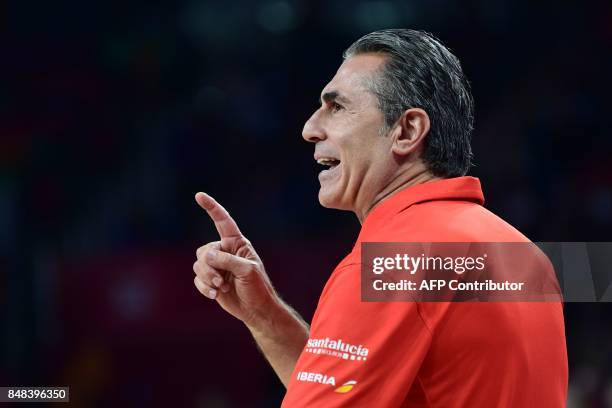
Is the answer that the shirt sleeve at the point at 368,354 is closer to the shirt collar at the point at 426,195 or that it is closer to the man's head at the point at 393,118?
the shirt collar at the point at 426,195

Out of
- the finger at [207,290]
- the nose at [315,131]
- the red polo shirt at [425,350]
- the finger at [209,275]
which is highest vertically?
the nose at [315,131]

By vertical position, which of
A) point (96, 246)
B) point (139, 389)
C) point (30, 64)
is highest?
point (30, 64)

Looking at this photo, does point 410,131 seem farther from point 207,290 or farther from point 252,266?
point 207,290

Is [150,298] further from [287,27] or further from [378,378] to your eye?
[378,378]

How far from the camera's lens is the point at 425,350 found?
1604 millimetres

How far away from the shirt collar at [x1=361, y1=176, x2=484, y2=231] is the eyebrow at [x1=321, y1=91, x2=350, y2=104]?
1.01 ft

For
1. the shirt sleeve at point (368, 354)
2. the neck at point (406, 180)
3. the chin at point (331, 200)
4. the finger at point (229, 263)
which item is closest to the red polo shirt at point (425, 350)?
the shirt sleeve at point (368, 354)

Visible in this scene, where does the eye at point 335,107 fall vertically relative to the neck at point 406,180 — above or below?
above

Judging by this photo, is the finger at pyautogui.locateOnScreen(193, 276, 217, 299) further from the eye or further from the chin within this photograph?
the eye

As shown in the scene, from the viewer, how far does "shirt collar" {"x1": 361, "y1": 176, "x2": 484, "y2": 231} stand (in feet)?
6.19

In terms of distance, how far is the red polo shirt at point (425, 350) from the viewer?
5.25 ft

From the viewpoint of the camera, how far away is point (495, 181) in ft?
20.1

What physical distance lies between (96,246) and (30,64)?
5.42 feet

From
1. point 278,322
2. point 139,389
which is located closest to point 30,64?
point 139,389
